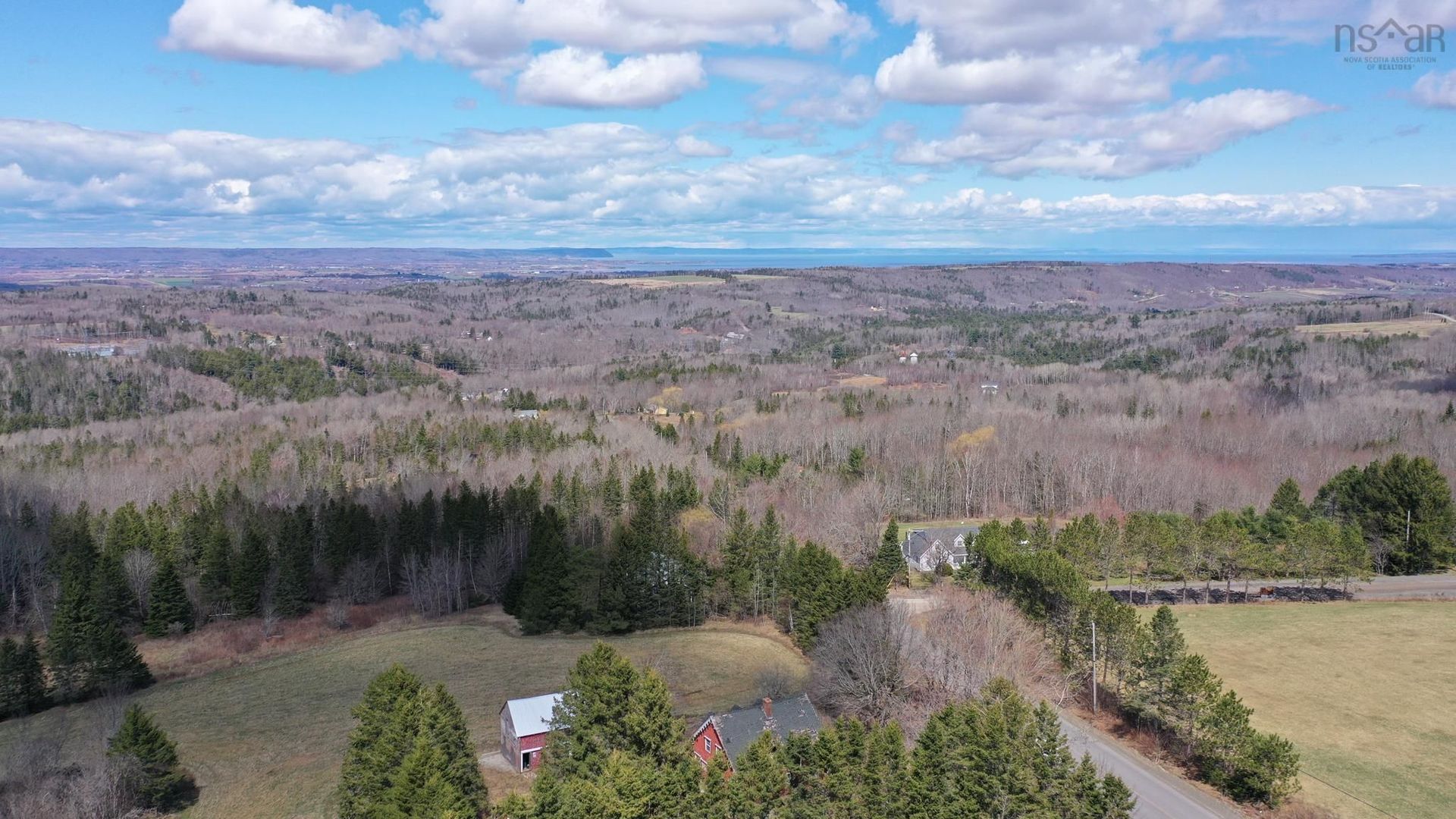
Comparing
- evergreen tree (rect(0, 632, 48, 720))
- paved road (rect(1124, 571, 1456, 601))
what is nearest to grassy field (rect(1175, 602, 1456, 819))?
paved road (rect(1124, 571, 1456, 601))

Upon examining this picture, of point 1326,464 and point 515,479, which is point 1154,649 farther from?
point 1326,464

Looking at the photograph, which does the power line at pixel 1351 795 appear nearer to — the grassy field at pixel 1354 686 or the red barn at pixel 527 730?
the grassy field at pixel 1354 686

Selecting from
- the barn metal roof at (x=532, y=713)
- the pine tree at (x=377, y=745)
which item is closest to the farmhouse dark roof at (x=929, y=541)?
the barn metal roof at (x=532, y=713)

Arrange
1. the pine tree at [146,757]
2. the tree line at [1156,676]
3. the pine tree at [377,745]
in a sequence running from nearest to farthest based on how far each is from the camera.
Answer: the pine tree at [377,745]
the tree line at [1156,676]
the pine tree at [146,757]

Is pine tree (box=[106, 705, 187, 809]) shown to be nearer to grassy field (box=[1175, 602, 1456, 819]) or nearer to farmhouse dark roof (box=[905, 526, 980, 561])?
grassy field (box=[1175, 602, 1456, 819])

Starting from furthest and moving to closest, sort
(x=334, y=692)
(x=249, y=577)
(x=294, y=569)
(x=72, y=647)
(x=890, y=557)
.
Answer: (x=890, y=557), (x=294, y=569), (x=249, y=577), (x=334, y=692), (x=72, y=647)

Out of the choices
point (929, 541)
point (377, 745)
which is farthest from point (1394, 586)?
point (377, 745)

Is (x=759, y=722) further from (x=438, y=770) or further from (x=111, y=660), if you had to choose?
(x=111, y=660)
